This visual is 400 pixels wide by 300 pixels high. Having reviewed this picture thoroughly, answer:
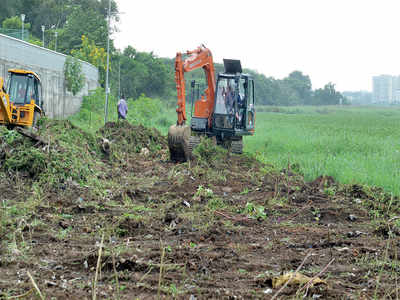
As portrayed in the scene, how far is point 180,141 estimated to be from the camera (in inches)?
597

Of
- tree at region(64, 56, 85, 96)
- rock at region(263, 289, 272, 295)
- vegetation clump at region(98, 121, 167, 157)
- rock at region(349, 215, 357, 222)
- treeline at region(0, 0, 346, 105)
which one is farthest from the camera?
treeline at region(0, 0, 346, 105)

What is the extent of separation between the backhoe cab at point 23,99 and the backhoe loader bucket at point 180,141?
177 inches

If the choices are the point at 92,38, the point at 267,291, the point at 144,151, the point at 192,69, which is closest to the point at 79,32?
the point at 92,38

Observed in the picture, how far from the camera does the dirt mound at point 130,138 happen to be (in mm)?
17734

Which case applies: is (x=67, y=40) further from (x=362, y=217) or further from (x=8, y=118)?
(x=362, y=217)

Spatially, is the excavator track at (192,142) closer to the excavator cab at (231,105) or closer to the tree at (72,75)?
the excavator cab at (231,105)

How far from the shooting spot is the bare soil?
17.2ft

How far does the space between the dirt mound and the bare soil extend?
14.4 feet

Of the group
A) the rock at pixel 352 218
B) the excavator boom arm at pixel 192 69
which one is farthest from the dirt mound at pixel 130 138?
the rock at pixel 352 218

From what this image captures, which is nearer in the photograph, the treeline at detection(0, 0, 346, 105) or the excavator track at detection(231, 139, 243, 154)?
the excavator track at detection(231, 139, 243, 154)

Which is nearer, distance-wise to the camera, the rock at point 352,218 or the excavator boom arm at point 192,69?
the rock at point 352,218

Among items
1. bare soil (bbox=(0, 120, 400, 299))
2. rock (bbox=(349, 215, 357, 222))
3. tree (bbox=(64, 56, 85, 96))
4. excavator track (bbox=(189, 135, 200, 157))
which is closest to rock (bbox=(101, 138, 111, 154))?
bare soil (bbox=(0, 120, 400, 299))

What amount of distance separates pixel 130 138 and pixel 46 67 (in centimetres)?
1399

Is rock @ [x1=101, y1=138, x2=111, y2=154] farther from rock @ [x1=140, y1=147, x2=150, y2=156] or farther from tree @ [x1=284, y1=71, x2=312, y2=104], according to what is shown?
tree @ [x1=284, y1=71, x2=312, y2=104]
